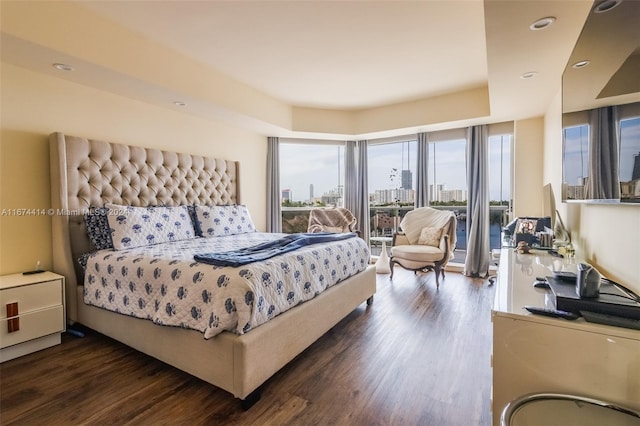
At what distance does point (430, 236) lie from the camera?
170 inches

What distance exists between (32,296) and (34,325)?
22cm

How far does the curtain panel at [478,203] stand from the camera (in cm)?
445

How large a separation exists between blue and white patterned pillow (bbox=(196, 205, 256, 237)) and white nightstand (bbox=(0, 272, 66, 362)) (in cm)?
140

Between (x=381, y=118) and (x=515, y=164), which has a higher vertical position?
(x=381, y=118)

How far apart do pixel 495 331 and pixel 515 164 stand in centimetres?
368

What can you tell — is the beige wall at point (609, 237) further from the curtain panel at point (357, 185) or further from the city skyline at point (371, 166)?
the curtain panel at point (357, 185)

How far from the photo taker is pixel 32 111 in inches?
101

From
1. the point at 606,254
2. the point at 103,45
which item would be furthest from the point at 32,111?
the point at 606,254

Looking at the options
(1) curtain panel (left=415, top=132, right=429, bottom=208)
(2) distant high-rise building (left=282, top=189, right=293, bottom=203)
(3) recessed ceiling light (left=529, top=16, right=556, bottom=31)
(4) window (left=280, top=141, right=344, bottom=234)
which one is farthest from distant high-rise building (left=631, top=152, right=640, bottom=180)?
(2) distant high-rise building (left=282, top=189, right=293, bottom=203)

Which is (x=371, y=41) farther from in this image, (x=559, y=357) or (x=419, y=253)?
(x=559, y=357)

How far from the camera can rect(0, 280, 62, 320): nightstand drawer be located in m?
2.15

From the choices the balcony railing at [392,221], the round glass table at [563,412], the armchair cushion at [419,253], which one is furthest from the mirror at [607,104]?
the balcony railing at [392,221]

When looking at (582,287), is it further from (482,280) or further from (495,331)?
(482,280)

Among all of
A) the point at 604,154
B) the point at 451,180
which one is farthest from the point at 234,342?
the point at 451,180
